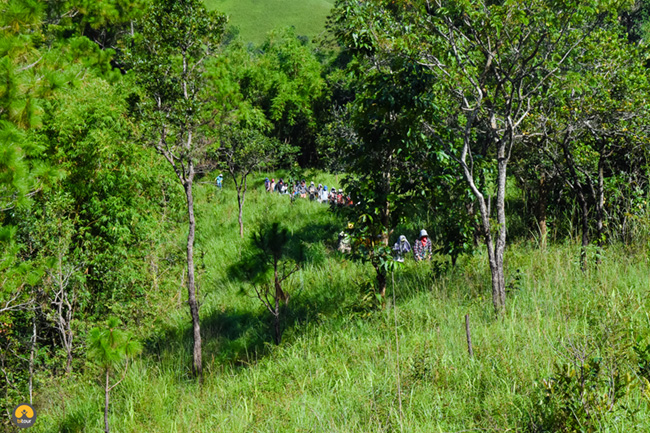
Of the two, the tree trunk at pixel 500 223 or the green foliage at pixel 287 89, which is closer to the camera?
the tree trunk at pixel 500 223

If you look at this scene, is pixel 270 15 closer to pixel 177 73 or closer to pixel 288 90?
pixel 288 90

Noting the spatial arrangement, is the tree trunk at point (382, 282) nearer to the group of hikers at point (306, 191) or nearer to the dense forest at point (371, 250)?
the dense forest at point (371, 250)

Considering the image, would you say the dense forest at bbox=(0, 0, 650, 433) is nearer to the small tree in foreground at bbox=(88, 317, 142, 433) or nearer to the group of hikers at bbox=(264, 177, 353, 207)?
the small tree in foreground at bbox=(88, 317, 142, 433)

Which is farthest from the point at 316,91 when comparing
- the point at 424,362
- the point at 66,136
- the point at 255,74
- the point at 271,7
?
the point at 271,7

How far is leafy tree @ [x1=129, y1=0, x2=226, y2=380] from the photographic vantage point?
6.12 m

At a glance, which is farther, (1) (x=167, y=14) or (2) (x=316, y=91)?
(2) (x=316, y=91)

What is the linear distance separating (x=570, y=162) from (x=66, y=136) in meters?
10.1

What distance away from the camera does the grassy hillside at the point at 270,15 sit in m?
91.4

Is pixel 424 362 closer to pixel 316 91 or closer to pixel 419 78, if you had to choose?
pixel 419 78

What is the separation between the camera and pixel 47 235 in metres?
7.90

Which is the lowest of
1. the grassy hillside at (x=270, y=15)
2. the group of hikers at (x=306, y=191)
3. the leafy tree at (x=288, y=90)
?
the group of hikers at (x=306, y=191)

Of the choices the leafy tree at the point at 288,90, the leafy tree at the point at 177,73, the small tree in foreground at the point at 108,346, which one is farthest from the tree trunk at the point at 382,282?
the leafy tree at the point at 288,90

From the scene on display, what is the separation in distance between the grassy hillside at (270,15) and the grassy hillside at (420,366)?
3524 inches

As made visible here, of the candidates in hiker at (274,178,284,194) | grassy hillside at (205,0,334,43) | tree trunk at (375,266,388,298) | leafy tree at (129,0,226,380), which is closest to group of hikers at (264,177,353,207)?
hiker at (274,178,284,194)
